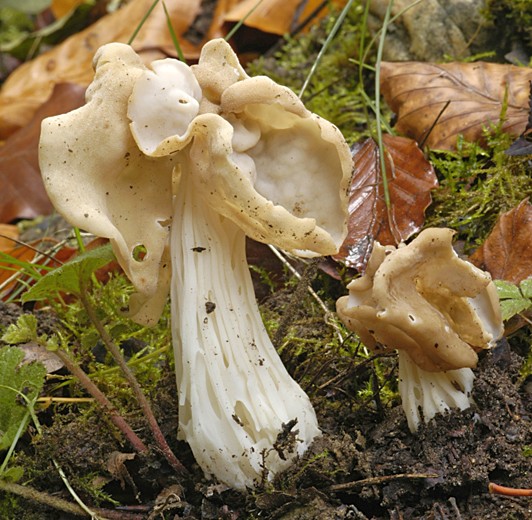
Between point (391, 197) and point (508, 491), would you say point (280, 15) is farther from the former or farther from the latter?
point (508, 491)

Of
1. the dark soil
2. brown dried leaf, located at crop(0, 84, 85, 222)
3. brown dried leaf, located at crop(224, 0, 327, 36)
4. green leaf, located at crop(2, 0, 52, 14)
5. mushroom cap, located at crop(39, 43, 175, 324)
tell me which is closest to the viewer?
mushroom cap, located at crop(39, 43, 175, 324)

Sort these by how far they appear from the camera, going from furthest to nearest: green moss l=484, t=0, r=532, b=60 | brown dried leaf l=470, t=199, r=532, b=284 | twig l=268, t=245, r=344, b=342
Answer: green moss l=484, t=0, r=532, b=60 → twig l=268, t=245, r=344, b=342 → brown dried leaf l=470, t=199, r=532, b=284

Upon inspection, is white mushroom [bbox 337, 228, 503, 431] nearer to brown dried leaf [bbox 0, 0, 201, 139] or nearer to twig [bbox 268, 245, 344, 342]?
twig [bbox 268, 245, 344, 342]

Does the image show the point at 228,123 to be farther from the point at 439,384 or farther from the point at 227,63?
the point at 439,384

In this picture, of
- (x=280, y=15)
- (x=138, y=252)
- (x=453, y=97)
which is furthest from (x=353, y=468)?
(x=280, y=15)

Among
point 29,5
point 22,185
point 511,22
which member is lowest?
point 22,185

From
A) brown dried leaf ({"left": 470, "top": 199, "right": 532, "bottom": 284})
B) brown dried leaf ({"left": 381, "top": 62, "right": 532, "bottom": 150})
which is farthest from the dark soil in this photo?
brown dried leaf ({"left": 381, "top": 62, "right": 532, "bottom": 150})
